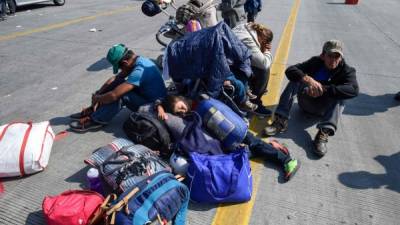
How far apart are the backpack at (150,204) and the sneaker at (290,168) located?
47.5 inches

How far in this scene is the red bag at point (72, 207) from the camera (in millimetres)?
2730

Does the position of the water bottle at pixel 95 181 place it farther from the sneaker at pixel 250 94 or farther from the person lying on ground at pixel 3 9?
the person lying on ground at pixel 3 9

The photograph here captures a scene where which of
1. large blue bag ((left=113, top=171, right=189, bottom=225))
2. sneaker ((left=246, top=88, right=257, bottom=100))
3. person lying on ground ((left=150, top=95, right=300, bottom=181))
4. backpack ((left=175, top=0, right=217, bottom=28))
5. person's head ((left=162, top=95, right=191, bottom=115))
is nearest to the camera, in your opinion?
large blue bag ((left=113, top=171, right=189, bottom=225))

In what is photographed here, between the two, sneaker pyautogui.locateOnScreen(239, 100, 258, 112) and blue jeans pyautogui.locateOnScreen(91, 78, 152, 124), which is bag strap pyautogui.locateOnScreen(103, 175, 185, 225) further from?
sneaker pyautogui.locateOnScreen(239, 100, 258, 112)

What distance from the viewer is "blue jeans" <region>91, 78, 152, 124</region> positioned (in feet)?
14.4

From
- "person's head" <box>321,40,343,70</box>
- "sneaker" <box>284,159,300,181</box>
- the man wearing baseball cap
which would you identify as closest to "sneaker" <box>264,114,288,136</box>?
the man wearing baseball cap

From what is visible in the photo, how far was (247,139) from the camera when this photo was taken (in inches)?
157

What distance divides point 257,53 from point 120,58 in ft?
5.63

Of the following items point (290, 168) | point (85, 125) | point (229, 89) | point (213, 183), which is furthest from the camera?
point (85, 125)

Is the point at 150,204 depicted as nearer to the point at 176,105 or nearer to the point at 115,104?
the point at 176,105

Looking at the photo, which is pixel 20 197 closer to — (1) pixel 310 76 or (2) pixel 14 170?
(2) pixel 14 170

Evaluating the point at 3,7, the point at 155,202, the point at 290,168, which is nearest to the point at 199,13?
the point at 290,168

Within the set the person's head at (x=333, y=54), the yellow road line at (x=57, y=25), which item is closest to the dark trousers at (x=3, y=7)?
the yellow road line at (x=57, y=25)

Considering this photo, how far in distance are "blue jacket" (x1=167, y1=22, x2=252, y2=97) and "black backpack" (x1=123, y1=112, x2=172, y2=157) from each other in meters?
0.79
